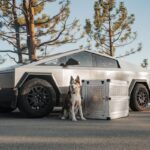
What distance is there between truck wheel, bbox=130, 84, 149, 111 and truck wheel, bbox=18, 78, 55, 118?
2595mm

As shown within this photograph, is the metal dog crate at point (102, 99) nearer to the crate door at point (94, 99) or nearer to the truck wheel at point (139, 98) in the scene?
the crate door at point (94, 99)

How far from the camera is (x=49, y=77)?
34.2 feet

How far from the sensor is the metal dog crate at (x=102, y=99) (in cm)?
991

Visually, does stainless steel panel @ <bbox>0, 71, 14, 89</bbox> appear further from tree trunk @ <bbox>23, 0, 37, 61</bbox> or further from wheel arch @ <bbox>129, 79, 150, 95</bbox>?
tree trunk @ <bbox>23, 0, 37, 61</bbox>

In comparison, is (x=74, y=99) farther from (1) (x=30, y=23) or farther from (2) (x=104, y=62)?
(1) (x=30, y=23)

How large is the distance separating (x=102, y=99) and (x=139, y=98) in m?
2.21

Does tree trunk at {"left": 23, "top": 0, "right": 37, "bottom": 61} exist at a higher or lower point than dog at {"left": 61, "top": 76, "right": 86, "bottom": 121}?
higher

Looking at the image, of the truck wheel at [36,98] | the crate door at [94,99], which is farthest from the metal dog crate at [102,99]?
the truck wheel at [36,98]

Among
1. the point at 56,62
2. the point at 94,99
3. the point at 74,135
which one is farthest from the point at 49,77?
the point at 74,135

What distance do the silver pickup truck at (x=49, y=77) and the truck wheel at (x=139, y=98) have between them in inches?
2.3

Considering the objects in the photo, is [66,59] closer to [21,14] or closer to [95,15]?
[21,14]

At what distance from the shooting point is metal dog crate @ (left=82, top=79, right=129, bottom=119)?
32.5 ft

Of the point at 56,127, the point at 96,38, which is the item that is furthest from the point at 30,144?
the point at 96,38

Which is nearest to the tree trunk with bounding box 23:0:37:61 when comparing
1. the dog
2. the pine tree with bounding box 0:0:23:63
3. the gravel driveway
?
the pine tree with bounding box 0:0:23:63
